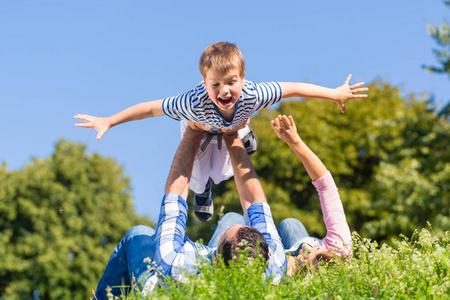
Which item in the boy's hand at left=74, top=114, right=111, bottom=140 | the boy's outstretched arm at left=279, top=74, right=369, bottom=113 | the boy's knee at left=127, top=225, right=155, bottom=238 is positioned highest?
the boy's outstretched arm at left=279, top=74, right=369, bottom=113

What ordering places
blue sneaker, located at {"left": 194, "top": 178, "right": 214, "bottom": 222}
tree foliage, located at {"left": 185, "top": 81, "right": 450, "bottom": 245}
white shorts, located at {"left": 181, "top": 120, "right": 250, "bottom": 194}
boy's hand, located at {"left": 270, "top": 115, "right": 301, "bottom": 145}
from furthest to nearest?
tree foliage, located at {"left": 185, "top": 81, "right": 450, "bottom": 245}
blue sneaker, located at {"left": 194, "top": 178, "right": 214, "bottom": 222}
white shorts, located at {"left": 181, "top": 120, "right": 250, "bottom": 194}
boy's hand, located at {"left": 270, "top": 115, "right": 301, "bottom": 145}

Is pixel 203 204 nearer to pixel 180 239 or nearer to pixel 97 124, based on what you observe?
pixel 97 124

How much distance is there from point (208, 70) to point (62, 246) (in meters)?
23.4

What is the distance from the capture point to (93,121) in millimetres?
5074

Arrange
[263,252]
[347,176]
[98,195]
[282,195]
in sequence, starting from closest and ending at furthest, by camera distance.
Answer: [263,252]
[282,195]
[347,176]
[98,195]

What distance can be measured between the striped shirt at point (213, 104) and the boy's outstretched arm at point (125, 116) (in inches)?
5.3

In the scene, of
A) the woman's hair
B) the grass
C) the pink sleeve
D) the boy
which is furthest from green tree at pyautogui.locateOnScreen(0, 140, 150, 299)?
the grass

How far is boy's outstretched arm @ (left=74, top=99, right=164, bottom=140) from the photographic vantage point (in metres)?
4.93

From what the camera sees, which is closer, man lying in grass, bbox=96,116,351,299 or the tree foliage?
man lying in grass, bbox=96,116,351,299

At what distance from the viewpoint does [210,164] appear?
572 centimetres

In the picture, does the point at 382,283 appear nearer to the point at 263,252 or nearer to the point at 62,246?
the point at 263,252

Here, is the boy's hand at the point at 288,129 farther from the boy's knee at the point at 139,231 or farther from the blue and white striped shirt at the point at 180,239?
the boy's knee at the point at 139,231

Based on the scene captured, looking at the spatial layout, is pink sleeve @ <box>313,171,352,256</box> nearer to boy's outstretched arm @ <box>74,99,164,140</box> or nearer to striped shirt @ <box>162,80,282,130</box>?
striped shirt @ <box>162,80,282,130</box>

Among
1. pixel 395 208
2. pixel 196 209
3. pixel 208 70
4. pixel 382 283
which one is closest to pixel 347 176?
pixel 395 208
